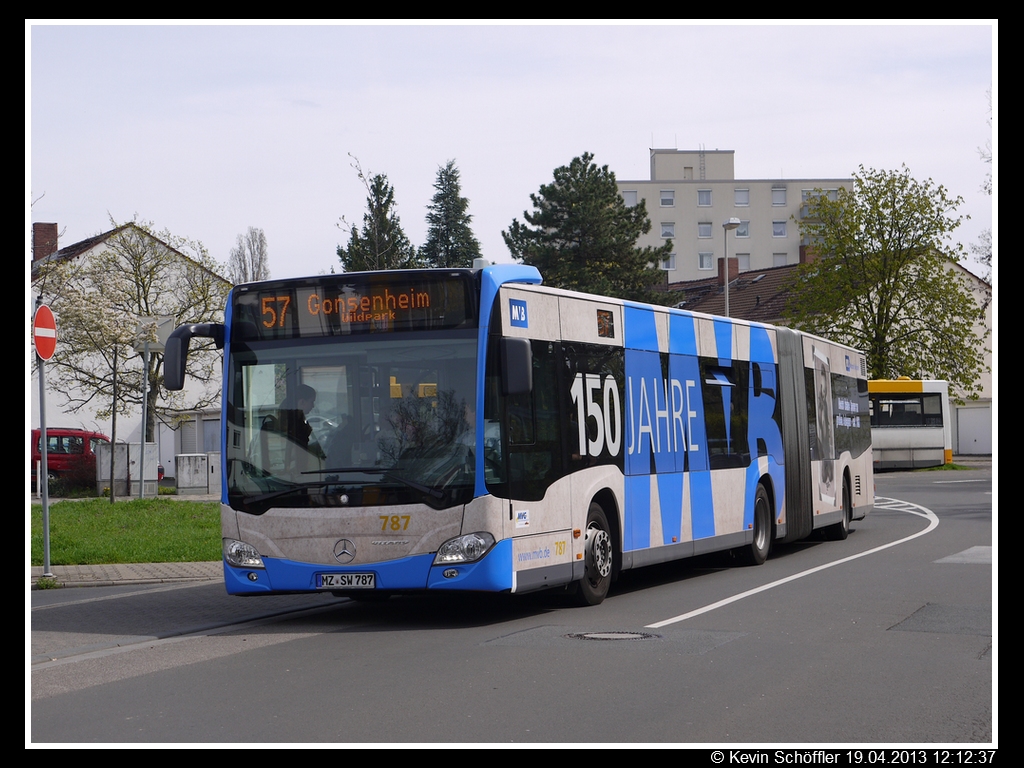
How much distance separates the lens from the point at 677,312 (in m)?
14.6

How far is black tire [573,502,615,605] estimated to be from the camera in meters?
12.1

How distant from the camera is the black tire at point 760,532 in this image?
16.5 m

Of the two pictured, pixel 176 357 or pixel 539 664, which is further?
pixel 176 357

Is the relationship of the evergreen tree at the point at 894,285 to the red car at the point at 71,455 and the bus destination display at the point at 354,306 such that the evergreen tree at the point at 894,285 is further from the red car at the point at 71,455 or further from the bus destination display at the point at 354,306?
the bus destination display at the point at 354,306

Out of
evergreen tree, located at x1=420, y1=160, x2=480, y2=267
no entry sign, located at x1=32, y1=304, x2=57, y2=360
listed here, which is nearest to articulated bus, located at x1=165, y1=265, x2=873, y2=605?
no entry sign, located at x1=32, y1=304, x2=57, y2=360

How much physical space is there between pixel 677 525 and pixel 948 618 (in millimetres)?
3819

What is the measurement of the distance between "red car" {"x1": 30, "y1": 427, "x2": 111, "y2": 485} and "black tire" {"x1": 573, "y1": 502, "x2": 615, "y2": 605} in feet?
73.8

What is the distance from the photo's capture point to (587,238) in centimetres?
5819

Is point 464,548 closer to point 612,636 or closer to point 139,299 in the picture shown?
point 612,636

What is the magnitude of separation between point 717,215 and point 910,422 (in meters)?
56.0

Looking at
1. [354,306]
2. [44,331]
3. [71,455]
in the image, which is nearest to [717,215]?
[71,455]

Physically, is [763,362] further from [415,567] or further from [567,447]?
[415,567]

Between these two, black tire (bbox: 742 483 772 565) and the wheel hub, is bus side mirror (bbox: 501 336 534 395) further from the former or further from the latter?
black tire (bbox: 742 483 772 565)
